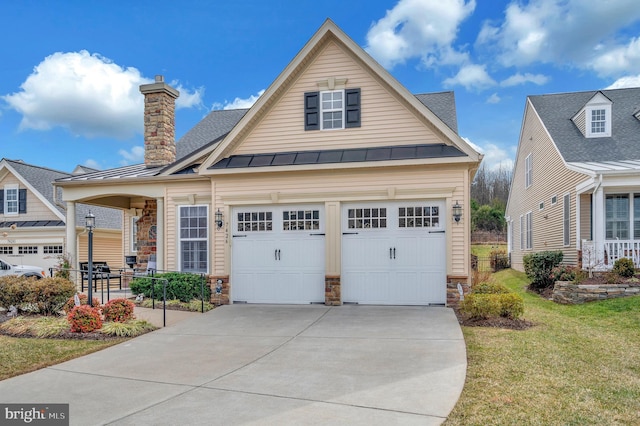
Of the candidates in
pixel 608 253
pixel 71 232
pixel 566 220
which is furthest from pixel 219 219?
pixel 566 220

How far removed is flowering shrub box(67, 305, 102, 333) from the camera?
8422 mm

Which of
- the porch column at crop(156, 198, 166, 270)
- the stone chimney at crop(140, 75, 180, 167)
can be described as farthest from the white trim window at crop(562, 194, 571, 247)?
the stone chimney at crop(140, 75, 180, 167)

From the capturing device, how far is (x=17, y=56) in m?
19.1

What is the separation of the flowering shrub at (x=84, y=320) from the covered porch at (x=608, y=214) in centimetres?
1266

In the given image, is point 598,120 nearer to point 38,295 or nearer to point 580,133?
point 580,133

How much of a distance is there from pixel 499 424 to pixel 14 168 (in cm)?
2539

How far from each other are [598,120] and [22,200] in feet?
86.1

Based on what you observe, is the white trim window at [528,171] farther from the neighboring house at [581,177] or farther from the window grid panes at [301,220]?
the window grid panes at [301,220]

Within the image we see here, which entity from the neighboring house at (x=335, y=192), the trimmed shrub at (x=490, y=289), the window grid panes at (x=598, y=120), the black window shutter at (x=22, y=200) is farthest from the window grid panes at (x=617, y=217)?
the black window shutter at (x=22, y=200)

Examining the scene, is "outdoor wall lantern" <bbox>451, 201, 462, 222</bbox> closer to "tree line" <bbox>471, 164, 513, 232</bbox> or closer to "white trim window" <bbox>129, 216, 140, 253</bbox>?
"white trim window" <bbox>129, 216, 140, 253</bbox>

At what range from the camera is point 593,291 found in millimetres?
11859

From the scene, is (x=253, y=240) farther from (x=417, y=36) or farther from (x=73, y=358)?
(x=417, y=36)

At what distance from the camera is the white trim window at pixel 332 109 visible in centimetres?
1148

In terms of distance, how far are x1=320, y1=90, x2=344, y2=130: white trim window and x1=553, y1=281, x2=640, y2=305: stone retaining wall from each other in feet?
24.1
